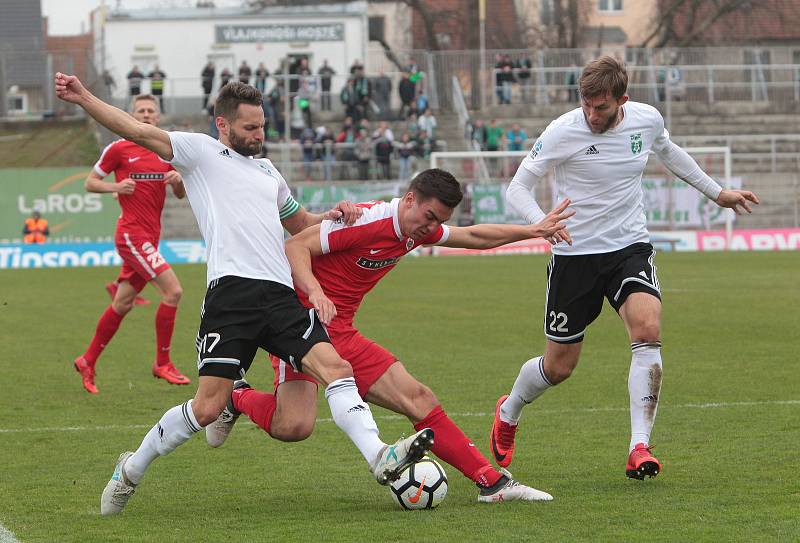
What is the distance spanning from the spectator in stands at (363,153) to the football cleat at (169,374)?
23865 millimetres

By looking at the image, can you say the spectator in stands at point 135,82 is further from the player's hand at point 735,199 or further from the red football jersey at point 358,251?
the red football jersey at point 358,251

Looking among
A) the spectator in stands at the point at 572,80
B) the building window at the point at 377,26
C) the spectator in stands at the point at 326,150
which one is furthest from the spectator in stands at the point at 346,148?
the building window at the point at 377,26

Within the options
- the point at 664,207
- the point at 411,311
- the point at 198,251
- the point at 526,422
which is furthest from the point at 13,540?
the point at 664,207

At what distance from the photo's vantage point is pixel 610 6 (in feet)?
235

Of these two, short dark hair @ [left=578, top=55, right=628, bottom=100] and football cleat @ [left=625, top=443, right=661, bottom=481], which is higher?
short dark hair @ [left=578, top=55, right=628, bottom=100]

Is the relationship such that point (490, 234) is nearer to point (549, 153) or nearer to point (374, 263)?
point (374, 263)

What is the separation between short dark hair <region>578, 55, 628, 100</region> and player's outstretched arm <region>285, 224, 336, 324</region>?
1.74 m

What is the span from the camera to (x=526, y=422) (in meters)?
9.17

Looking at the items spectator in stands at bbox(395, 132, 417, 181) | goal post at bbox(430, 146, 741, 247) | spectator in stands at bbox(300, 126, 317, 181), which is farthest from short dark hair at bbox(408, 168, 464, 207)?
spectator in stands at bbox(300, 126, 317, 181)

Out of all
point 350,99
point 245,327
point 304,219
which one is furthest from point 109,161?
point 350,99

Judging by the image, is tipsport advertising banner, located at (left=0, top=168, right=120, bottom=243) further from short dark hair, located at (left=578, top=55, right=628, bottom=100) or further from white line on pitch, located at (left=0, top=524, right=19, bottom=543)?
white line on pitch, located at (left=0, top=524, right=19, bottom=543)

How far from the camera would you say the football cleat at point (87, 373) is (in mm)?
11047

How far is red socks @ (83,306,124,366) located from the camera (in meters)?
11.3

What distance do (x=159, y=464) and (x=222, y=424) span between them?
2.00ft
